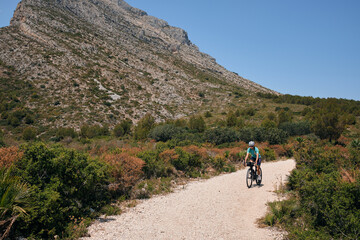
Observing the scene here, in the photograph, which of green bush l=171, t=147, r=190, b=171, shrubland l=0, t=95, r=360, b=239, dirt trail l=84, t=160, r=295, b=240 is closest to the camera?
shrubland l=0, t=95, r=360, b=239

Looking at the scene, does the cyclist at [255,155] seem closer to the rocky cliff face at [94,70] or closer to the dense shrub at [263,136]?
the dense shrub at [263,136]

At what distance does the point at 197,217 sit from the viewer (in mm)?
6465

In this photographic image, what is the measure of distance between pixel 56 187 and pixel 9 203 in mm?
1390

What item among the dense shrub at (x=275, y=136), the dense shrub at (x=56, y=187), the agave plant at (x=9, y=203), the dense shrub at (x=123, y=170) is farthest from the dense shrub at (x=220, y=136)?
the agave plant at (x=9, y=203)

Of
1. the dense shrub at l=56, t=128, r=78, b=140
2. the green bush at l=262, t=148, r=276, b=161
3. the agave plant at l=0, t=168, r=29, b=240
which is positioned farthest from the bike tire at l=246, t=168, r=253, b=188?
the dense shrub at l=56, t=128, r=78, b=140

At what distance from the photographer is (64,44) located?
52500 mm

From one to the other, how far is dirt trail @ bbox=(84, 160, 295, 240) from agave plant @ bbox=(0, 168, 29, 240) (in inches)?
73.8

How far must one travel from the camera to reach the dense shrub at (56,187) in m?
4.91

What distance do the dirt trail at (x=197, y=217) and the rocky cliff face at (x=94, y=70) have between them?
32221mm

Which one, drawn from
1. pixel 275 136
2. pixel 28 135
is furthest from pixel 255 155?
pixel 28 135

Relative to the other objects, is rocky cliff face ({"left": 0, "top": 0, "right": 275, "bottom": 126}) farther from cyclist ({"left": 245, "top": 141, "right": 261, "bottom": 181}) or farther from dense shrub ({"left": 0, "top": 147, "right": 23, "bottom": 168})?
cyclist ({"left": 245, "top": 141, "right": 261, "bottom": 181})

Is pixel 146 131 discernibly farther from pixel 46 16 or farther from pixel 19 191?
pixel 46 16

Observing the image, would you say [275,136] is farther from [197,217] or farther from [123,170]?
[197,217]

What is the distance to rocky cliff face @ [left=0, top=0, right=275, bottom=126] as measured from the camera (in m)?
41.1
